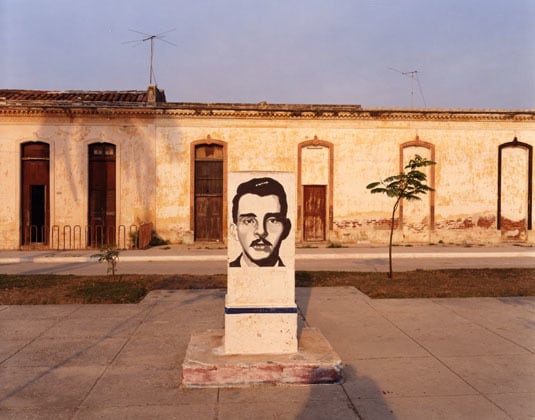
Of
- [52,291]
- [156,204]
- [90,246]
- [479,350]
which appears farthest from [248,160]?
[479,350]

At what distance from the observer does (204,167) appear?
65.0 feet

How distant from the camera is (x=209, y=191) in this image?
1975cm

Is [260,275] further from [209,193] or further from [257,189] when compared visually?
[209,193]

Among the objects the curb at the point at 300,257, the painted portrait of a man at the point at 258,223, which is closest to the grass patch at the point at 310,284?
the curb at the point at 300,257

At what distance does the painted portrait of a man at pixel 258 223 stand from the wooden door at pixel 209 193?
14.4 metres

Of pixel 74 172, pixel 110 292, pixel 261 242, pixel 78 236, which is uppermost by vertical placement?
pixel 74 172

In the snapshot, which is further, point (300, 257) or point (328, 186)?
point (328, 186)

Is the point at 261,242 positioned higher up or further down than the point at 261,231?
further down

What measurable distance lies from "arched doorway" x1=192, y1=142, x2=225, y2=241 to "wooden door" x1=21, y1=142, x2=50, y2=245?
568cm

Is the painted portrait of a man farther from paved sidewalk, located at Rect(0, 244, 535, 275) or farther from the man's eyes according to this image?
paved sidewalk, located at Rect(0, 244, 535, 275)

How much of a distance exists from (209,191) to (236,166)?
1.47 meters

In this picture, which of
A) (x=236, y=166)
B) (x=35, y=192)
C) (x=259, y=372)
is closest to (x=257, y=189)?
(x=259, y=372)

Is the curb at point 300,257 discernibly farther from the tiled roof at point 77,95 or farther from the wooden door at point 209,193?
the tiled roof at point 77,95

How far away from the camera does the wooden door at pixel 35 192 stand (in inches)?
744
